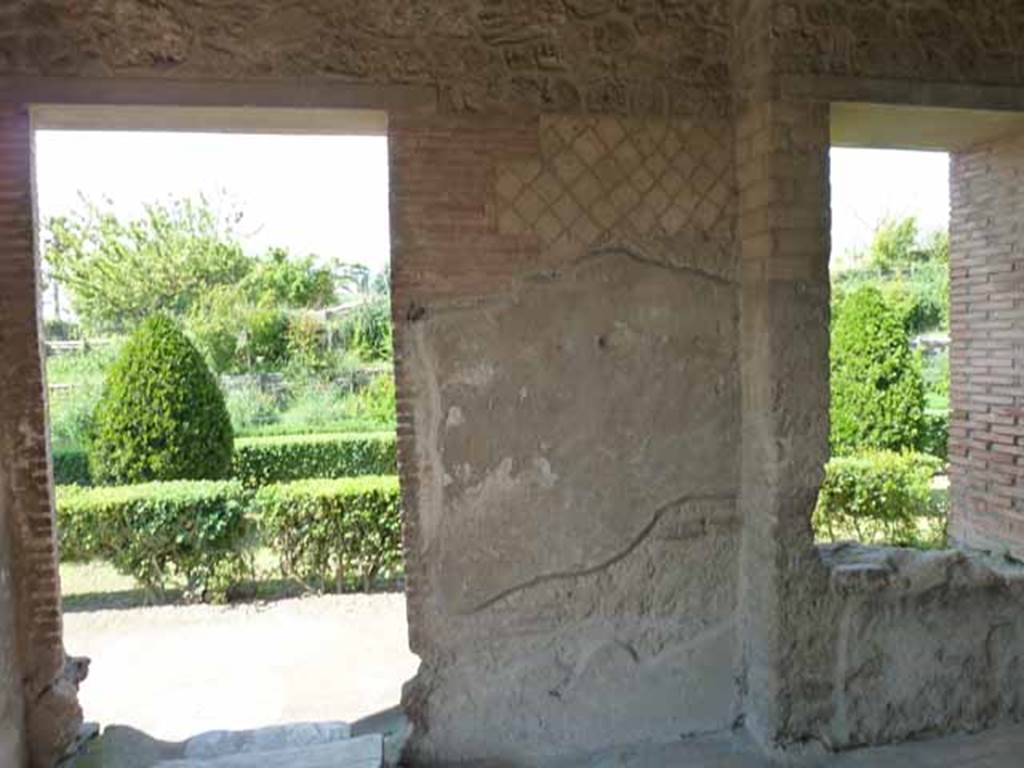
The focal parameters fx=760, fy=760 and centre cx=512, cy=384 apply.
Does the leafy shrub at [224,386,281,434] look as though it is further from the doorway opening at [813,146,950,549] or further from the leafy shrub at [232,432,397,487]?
the doorway opening at [813,146,950,549]

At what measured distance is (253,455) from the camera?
8977 millimetres

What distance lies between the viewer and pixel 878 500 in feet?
21.1

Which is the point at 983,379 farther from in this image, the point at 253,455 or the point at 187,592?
the point at 253,455

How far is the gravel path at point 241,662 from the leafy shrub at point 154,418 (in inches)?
81.9

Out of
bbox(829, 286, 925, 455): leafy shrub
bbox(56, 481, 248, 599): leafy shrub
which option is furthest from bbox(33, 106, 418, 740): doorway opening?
bbox(829, 286, 925, 455): leafy shrub

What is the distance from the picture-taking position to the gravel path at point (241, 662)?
3.66 m

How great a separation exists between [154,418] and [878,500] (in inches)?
261

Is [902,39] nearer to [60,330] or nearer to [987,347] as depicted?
[987,347]

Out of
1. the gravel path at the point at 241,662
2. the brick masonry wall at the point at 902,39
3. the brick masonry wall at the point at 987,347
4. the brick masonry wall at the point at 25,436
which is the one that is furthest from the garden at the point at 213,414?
the brick masonry wall at the point at 902,39

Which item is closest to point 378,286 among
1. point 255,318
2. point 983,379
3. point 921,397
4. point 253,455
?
point 255,318

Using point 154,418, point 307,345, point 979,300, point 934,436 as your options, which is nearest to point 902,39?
point 979,300

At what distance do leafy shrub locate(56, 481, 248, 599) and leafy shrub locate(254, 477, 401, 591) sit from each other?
316 mm

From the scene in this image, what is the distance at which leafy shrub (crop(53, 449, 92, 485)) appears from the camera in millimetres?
8742

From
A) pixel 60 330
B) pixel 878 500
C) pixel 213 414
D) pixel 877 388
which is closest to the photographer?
pixel 878 500
